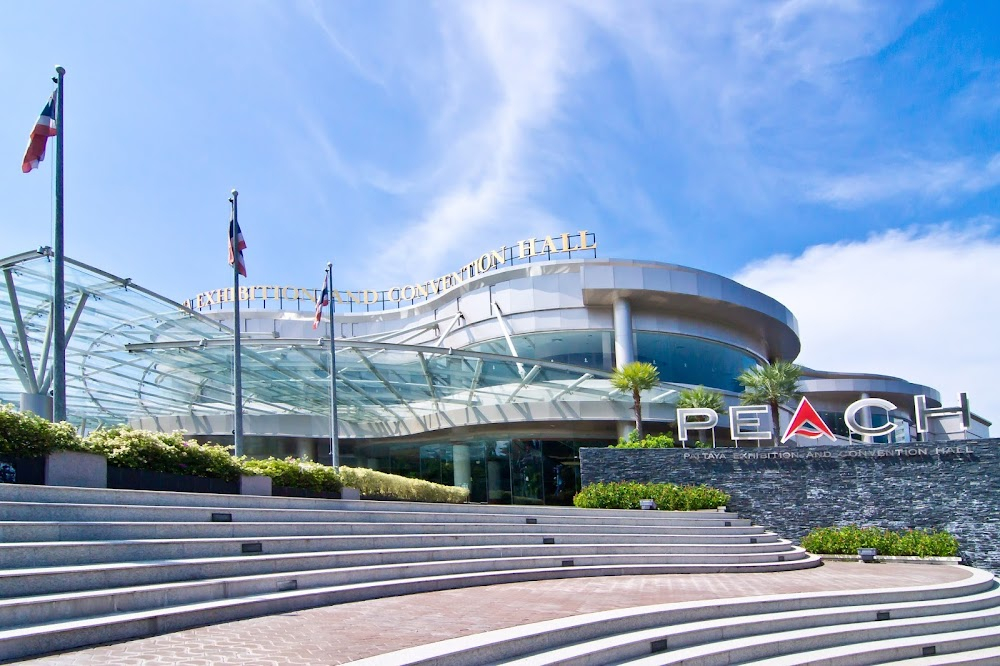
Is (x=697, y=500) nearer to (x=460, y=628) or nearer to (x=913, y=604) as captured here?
(x=913, y=604)

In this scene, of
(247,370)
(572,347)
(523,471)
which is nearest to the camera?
(247,370)

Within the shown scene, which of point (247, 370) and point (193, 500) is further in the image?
point (247, 370)

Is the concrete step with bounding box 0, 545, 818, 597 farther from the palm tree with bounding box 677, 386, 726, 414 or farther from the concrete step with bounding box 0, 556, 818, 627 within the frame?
the palm tree with bounding box 677, 386, 726, 414

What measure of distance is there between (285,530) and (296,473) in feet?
15.5

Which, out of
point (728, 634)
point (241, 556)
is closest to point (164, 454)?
point (241, 556)

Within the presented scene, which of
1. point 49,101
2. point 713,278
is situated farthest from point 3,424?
point 713,278

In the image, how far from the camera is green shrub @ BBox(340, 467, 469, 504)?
19438mm

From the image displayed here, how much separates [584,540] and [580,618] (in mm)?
8324

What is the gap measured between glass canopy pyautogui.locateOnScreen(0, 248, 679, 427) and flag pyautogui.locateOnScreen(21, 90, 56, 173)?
762 cm

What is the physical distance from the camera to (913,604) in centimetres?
1465

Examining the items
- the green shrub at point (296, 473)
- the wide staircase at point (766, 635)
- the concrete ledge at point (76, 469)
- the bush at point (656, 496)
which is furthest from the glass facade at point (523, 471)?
the concrete ledge at point (76, 469)

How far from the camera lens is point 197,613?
8.74m

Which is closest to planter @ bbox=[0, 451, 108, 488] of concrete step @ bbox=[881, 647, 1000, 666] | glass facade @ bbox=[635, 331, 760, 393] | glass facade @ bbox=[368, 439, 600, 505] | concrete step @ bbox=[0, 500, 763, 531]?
concrete step @ bbox=[0, 500, 763, 531]

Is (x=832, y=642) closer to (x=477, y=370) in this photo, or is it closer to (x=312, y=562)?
(x=312, y=562)
